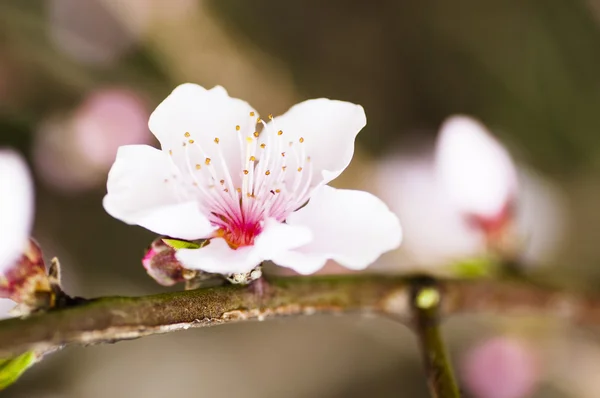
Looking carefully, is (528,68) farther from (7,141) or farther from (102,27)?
(7,141)

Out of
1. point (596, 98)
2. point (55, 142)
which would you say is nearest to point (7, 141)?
point (55, 142)

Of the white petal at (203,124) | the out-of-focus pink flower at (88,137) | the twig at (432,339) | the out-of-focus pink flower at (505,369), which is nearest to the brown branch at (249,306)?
the twig at (432,339)

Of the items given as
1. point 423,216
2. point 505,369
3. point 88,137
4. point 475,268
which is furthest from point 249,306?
point 88,137

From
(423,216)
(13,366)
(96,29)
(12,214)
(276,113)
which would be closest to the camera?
(13,366)

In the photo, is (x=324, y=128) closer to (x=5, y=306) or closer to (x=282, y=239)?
(x=282, y=239)

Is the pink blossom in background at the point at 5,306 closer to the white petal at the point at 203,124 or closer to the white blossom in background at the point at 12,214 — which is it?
the white blossom in background at the point at 12,214
